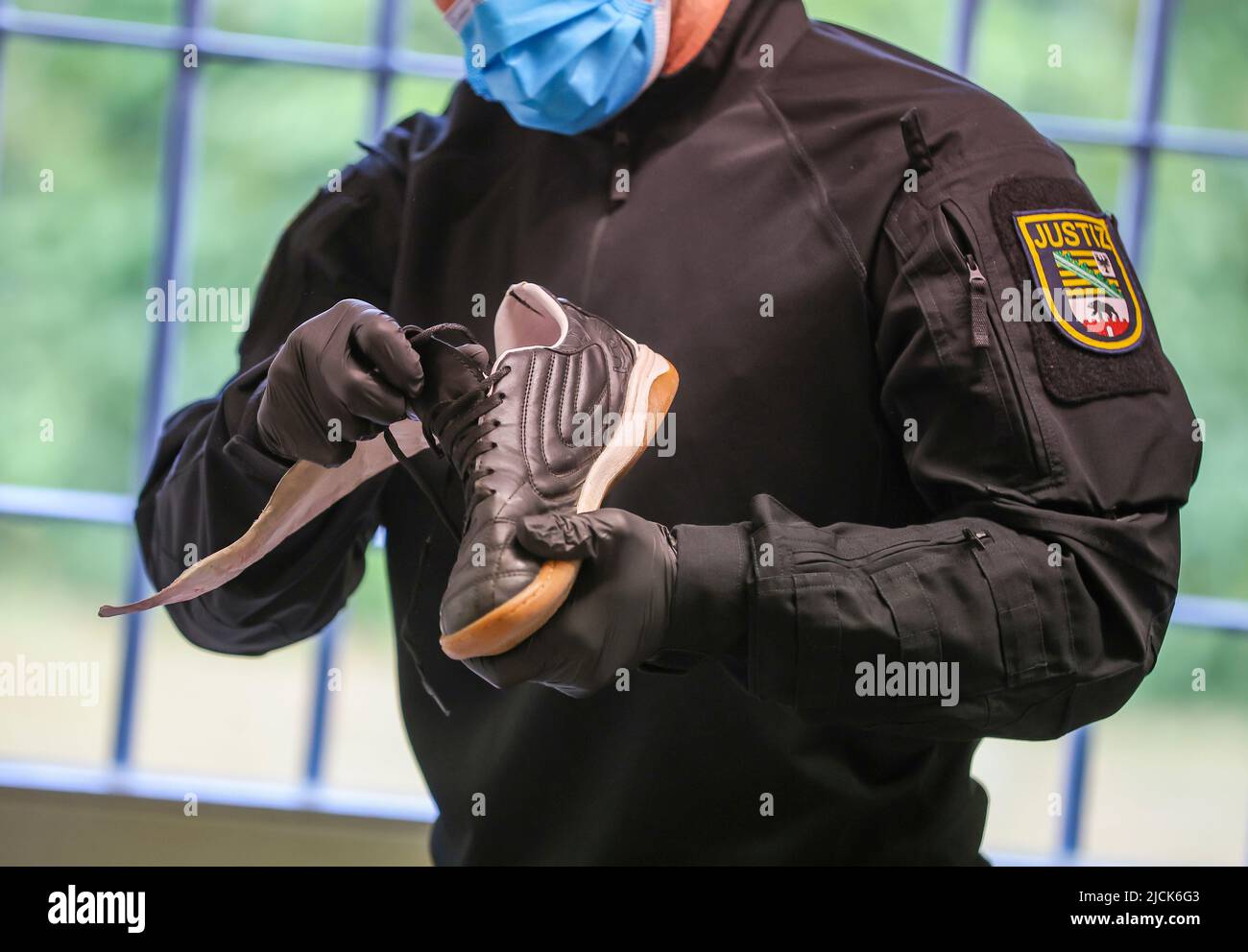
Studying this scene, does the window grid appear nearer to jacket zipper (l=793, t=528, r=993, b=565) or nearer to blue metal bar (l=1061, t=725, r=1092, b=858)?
blue metal bar (l=1061, t=725, r=1092, b=858)

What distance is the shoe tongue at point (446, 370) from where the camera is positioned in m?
0.86

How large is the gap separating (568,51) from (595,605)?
1.63 ft

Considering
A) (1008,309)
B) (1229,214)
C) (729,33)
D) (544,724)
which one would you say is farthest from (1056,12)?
(544,724)

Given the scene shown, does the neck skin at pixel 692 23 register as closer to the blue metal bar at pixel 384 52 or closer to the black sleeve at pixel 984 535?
the black sleeve at pixel 984 535

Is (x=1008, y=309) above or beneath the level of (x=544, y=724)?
above

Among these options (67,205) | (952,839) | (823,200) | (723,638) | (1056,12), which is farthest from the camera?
(67,205)

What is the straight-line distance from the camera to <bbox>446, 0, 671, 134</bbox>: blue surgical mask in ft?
3.27

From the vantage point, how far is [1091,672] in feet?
2.77

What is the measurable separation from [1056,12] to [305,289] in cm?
121

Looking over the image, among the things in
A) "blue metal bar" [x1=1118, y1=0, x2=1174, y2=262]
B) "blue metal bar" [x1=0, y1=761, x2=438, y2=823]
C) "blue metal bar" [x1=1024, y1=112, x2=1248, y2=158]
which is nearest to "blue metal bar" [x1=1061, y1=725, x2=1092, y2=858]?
"blue metal bar" [x1=1118, y1=0, x2=1174, y2=262]

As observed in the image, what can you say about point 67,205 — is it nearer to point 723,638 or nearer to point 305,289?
point 305,289

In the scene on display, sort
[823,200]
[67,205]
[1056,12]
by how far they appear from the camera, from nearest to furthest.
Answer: [823,200], [1056,12], [67,205]

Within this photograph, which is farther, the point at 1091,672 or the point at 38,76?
the point at 38,76

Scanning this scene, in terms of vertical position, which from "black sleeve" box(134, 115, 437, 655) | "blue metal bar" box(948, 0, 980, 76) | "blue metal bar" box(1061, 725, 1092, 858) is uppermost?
"blue metal bar" box(948, 0, 980, 76)
